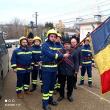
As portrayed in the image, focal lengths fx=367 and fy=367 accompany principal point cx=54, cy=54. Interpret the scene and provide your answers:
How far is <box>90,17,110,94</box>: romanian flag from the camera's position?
784cm

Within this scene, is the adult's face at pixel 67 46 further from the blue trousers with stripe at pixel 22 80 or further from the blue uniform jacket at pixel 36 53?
the blue uniform jacket at pixel 36 53

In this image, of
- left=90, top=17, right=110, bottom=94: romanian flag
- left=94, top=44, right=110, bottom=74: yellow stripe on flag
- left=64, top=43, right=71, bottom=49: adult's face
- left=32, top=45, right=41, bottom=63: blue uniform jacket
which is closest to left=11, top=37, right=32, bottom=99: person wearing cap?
left=32, top=45, right=41, bottom=63: blue uniform jacket

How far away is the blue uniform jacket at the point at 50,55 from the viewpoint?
924 centimetres

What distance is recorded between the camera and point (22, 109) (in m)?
9.62

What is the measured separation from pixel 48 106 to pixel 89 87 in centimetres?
380

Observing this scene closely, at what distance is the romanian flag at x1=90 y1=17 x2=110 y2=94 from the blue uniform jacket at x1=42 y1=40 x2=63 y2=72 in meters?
1.47

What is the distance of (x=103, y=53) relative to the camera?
26.0 ft

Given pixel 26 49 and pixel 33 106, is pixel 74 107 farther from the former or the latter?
pixel 26 49

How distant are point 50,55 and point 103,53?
1744 mm

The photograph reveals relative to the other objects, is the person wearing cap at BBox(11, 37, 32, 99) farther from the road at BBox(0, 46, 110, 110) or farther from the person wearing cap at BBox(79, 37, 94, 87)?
the person wearing cap at BBox(79, 37, 94, 87)

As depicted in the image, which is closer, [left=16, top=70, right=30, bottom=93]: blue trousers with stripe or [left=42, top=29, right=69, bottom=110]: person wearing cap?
[left=42, top=29, right=69, bottom=110]: person wearing cap

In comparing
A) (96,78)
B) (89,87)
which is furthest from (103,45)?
(96,78)

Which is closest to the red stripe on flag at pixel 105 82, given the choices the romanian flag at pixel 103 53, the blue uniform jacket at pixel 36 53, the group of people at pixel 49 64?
the romanian flag at pixel 103 53

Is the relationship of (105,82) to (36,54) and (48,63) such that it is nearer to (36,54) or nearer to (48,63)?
(48,63)
